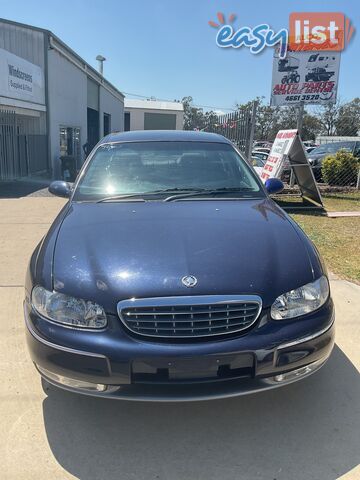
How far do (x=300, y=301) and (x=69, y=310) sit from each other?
128 centimetres

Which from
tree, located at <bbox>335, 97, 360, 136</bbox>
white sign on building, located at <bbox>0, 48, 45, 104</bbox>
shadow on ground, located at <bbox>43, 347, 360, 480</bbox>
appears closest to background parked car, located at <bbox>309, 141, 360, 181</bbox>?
white sign on building, located at <bbox>0, 48, 45, 104</bbox>

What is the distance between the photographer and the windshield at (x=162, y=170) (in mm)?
→ 3715

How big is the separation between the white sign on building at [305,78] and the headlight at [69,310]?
1169 centimetres

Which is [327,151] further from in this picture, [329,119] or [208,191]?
[329,119]

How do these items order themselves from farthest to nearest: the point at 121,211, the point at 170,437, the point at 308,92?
the point at 308,92 < the point at 121,211 < the point at 170,437

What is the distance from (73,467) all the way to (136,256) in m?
1.16

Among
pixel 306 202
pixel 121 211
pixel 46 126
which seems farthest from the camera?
pixel 46 126

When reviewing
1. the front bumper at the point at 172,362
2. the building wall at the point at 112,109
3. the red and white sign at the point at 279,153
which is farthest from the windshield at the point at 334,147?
the building wall at the point at 112,109

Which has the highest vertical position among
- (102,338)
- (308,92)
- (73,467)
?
(308,92)

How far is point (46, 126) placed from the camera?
17391mm

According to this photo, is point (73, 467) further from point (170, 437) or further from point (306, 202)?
point (306, 202)

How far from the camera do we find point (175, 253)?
100 inches

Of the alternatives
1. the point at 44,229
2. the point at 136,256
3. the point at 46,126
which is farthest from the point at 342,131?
the point at 136,256

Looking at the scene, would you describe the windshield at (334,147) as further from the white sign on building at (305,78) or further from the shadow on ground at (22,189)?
the shadow on ground at (22,189)
